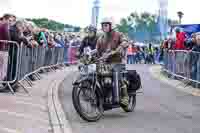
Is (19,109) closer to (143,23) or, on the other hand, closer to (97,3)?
(97,3)

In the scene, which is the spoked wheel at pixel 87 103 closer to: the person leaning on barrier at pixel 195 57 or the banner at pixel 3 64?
the banner at pixel 3 64

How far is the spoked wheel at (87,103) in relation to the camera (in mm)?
10828

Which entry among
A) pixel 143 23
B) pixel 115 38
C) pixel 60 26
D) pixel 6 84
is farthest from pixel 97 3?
pixel 143 23

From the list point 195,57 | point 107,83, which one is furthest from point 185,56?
point 107,83

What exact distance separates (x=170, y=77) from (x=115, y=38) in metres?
12.9

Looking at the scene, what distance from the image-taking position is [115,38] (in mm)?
12164

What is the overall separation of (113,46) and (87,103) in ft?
5.05

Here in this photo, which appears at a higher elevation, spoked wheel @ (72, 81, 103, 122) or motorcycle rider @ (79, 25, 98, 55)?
motorcycle rider @ (79, 25, 98, 55)

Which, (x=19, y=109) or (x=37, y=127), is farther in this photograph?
(x=19, y=109)

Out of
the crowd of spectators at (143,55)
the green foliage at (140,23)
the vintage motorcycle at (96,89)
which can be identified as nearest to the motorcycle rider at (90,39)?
the vintage motorcycle at (96,89)

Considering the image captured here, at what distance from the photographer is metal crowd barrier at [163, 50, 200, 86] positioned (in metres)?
19.3

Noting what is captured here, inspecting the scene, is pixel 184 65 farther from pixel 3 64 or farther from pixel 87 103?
pixel 87 103

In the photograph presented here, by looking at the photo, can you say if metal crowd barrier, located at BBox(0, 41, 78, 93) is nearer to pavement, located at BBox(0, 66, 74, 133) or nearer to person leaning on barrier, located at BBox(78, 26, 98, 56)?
Answer: pavement, located at BBox(0, 66, 74, 133)

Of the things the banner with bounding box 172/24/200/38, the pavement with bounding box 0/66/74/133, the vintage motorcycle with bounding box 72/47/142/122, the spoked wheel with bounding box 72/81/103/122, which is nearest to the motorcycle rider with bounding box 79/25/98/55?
the pavement with bounding box 0/66/74/133
